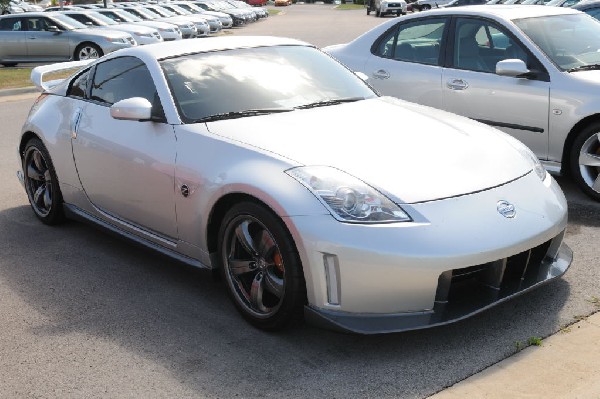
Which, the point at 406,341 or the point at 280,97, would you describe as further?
the point at 280,97

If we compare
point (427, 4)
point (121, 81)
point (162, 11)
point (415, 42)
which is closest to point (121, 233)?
point (121, 81)

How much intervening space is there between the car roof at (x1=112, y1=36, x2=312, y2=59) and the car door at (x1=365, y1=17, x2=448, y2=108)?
2145 mm

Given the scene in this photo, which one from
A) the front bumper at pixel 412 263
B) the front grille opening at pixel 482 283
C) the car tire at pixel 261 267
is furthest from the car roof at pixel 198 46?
the front grille opening at pixel 482 283

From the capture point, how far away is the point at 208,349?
4207mm

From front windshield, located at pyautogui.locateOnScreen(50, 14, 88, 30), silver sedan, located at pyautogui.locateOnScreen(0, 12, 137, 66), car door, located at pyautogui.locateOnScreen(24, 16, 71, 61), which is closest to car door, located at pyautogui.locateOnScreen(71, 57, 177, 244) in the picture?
silver sedan, located at pyautogui.locateOnScreen(0, 12, 137, 66)

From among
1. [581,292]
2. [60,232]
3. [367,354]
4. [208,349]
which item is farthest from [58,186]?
[581,292]

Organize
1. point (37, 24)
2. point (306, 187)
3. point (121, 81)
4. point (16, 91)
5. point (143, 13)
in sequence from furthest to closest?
point (143, 13), point (37, 24), point (16, 91), point (121, 81), point (306, 187)

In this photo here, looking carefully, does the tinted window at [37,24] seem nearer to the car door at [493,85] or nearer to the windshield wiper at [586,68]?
the car door at [493,85]

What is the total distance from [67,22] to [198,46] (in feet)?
60.4

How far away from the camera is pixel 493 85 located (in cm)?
724

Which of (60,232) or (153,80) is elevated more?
(153,80)

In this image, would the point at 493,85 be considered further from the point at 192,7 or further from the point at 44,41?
the point at 192,7

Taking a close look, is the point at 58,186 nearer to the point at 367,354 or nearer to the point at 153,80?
the point at 153,80

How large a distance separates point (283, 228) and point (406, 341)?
2.79ft
